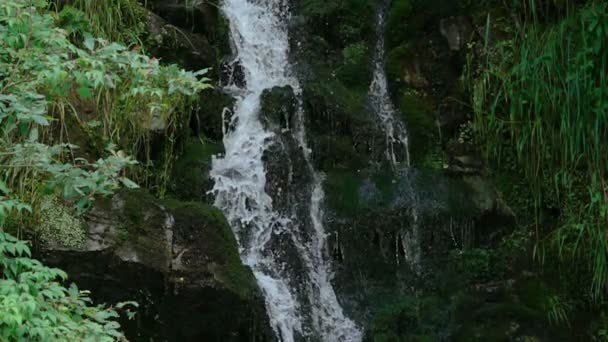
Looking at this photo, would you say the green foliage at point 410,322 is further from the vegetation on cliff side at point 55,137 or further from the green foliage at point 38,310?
the green foliage at point 38,310

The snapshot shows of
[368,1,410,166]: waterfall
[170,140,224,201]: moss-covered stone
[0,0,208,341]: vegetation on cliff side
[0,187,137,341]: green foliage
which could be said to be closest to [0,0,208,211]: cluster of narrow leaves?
[0,0,208,341]: vegetation on cliff side

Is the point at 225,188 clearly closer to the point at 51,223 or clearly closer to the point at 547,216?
the point at 51,223

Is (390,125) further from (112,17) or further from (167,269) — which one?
(167,269)

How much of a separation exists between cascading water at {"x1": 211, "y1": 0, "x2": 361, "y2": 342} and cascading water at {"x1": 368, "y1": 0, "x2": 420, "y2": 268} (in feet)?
2.42

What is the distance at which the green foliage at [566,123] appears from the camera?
19.3 ft

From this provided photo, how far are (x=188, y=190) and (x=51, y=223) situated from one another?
2116 mm

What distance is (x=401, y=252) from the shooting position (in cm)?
714

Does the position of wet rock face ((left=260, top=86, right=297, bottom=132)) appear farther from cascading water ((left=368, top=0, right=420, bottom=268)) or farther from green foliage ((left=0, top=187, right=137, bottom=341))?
green foliage ((left=0, top=187, right=137, bottom=341))

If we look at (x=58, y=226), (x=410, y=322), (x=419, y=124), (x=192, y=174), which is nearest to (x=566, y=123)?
(x=410, y=322)

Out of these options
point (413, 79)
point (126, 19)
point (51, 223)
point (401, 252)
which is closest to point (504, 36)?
point (413, 79)

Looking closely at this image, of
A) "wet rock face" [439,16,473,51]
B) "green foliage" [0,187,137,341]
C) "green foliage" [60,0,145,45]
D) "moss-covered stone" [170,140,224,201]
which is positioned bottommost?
"green foliage" [0,187,137,341]

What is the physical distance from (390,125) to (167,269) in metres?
3.45

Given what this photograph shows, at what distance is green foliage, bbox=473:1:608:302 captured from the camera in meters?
5.89

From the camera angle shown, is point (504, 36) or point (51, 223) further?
point (504, 36)
